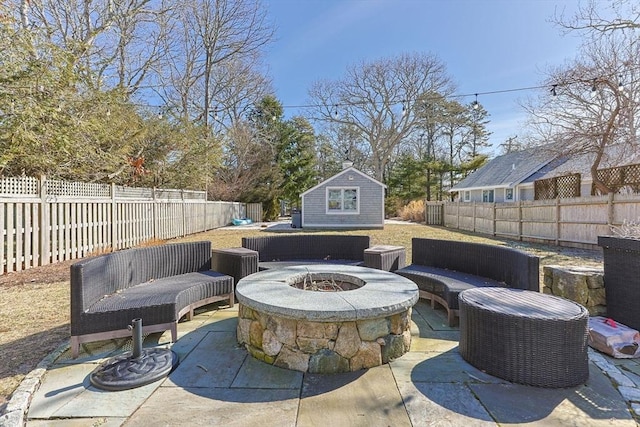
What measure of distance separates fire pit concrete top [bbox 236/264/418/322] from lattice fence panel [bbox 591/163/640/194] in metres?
9.96

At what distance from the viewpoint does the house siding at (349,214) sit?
53.4ft

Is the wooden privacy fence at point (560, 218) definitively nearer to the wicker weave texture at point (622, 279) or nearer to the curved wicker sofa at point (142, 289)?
the wicker weave texture at point (622, 279)

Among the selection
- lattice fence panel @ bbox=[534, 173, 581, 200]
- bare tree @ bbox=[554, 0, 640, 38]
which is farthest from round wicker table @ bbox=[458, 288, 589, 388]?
lattice fence panel @ bbox=[534, 173, 581, 200]

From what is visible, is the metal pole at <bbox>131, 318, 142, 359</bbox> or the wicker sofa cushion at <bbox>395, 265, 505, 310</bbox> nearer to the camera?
the metal pole at <bbox>131, 318, 142, 359</bbox>

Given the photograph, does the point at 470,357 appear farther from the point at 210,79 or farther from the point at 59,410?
the point at 210,79

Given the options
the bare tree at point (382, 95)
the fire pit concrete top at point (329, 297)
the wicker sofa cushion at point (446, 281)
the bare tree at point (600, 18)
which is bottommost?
the wicker sofa cushion at point (446, 281)

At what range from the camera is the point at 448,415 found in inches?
76.7

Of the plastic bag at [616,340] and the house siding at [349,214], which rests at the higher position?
the house siding at [349,214]

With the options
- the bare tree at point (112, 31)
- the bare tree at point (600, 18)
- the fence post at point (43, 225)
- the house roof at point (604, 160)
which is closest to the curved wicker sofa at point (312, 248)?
the fence post at point (43, 225)

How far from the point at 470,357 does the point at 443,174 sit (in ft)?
97.3

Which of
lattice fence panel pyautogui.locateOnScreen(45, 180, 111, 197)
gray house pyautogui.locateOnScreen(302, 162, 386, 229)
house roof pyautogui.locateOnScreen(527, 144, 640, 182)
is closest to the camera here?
lattice fence panel pyautogui.locateOnScreen(45, 180, 111, 197)

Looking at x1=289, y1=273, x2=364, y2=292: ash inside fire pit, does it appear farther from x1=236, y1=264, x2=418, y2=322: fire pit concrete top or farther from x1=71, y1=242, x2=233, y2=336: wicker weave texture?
x1=71, y1=242, x2=233, y2=336: wicker weave texture

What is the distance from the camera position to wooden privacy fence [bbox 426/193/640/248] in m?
8.00

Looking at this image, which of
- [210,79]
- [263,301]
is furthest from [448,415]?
[210,79]
